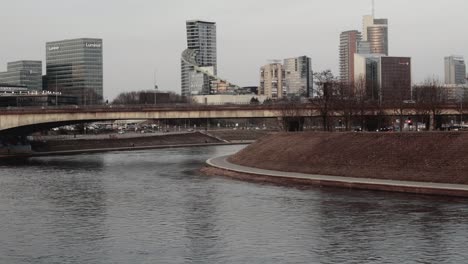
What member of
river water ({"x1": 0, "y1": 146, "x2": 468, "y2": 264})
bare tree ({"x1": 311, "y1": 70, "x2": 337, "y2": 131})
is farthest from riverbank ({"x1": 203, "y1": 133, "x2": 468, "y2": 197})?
bare tree ({"x1": 311, "y1": 70, "x2": 337, "y2": 131})

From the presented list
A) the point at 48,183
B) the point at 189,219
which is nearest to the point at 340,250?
the point at 189,219

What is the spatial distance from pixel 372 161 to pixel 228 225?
2572cm

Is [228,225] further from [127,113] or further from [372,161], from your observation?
[127,113]

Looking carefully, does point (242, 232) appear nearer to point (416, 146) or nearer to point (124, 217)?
point (124, 217)

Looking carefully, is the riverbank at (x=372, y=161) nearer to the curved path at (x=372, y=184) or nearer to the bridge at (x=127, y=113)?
the curved path at (x=372, y=184)

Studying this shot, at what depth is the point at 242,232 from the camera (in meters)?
32.3

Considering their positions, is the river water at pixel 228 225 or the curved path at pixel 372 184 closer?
the river water at pixel 228 225

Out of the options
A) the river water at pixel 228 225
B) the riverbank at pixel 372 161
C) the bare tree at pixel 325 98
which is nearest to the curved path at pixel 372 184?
the riverbank at pixel 372 161

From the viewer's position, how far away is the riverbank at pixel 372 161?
164 ft

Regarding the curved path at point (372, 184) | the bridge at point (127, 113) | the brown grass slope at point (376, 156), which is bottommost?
A: the curved path at point (372, 184)

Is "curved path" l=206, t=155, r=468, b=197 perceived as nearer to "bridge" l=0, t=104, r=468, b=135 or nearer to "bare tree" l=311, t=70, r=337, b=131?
"bare tree" l=311, t=70, r=337, b=131

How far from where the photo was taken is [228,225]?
114ft

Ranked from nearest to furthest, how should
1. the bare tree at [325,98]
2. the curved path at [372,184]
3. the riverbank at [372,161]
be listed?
the curved path at [372,184], the riverbank at [372,161], the bare tree at [325,98]

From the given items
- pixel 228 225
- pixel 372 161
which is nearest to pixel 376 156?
pixel 372 161
